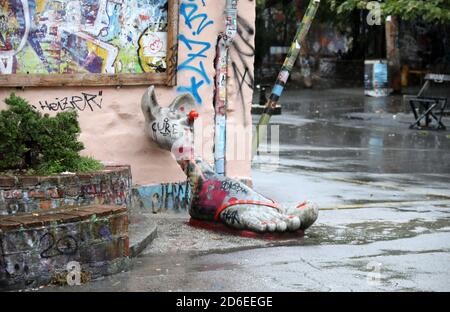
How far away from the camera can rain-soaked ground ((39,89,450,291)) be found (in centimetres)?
742

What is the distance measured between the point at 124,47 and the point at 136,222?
2196 millimetres

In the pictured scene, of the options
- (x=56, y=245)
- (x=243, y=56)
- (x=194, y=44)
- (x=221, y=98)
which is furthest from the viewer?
(x=243, y=56)

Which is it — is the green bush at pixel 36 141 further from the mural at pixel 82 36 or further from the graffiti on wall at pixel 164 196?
the graffiti on wall at pixel 164 196

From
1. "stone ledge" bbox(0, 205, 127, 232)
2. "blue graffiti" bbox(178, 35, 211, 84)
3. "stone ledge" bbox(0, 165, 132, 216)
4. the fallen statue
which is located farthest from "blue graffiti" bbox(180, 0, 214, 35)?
"stone ledge" bbox(0, 205, 127, 232)

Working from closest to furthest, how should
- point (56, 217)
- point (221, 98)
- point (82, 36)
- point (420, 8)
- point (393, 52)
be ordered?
point (56, 217) < point (82, 36) < point (221, 98) < point (420, 8) < point (393, 52)

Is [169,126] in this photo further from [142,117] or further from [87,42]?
[87,42]

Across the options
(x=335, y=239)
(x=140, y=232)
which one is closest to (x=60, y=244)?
(x=140, y=232)

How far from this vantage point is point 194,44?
35.6 feet

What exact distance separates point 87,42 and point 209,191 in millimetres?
2170

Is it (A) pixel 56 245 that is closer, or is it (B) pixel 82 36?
(A) pixel 56 245

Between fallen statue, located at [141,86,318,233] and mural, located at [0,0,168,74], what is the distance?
0.59m

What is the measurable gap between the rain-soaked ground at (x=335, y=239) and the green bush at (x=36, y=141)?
1.19 metres

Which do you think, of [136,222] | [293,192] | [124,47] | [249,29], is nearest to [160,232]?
[136,222]

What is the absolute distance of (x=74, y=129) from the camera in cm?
881
